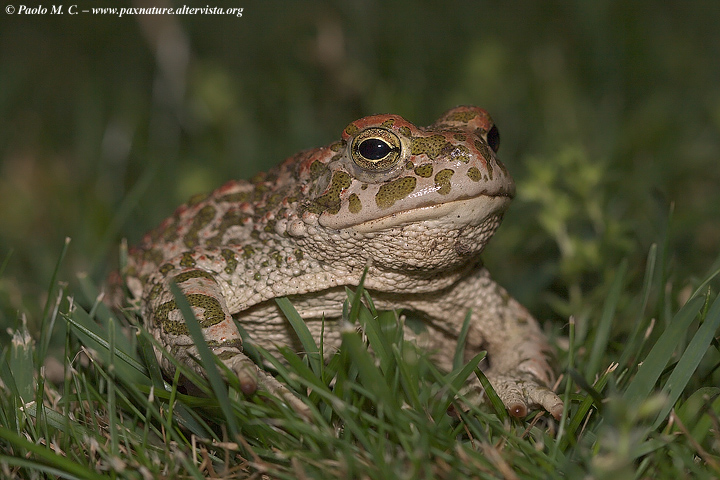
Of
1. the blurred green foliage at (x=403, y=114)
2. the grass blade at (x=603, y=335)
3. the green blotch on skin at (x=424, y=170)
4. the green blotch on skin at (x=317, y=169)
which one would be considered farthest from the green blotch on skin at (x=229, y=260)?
the grass blade at (x=603, y=335)

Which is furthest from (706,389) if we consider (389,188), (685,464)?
(389,188)

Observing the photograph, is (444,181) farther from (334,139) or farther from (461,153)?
(334,139)

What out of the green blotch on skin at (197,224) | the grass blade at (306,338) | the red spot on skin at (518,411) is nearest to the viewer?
the red spot on skin at (518,411)

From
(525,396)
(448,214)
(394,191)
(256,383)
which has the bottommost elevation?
(525,396)

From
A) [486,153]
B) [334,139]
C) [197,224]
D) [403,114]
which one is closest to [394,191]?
[486,153]

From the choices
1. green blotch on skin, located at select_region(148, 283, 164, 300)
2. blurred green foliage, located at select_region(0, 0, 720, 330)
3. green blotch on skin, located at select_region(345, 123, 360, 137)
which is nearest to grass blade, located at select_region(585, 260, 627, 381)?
blurred green foliage, located at select_region(0, 0, 720, 330)

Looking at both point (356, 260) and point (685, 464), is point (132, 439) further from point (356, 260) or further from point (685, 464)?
point (685, 464)

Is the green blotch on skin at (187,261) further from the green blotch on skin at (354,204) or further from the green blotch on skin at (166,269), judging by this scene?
the green blotch on skin at (354,204)
